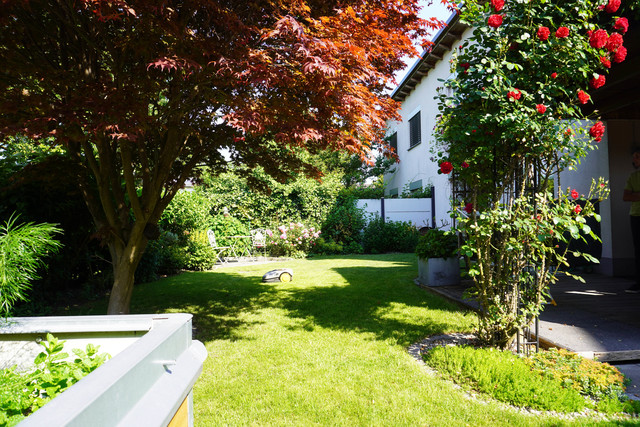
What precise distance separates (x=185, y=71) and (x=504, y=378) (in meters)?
3.43

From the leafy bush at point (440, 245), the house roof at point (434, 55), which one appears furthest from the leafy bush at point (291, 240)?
the leafy bush at point (440, 245)

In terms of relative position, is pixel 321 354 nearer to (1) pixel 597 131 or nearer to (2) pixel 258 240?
(1) pixel 597 131

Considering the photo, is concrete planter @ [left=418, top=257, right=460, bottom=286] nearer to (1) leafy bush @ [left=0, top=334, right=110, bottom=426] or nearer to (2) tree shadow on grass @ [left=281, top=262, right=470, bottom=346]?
(2) tree shadow on grass @ [left=281, top=262, right=470, bottom=346]

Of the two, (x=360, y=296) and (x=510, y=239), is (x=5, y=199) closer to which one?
(x=360, y=296)

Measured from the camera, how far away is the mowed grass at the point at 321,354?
8.45 ft

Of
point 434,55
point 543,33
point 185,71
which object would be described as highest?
point 434,55

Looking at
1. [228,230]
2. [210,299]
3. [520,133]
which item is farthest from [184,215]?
[520,133]

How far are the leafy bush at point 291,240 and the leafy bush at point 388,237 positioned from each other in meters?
1.95

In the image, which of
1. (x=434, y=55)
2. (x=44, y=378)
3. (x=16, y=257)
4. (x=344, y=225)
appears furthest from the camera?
(x=344, y=225)

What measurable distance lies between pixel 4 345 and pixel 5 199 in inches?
174

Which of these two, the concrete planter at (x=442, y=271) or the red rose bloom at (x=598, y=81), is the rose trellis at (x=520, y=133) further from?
the concrete planter at (x=442, y=271)

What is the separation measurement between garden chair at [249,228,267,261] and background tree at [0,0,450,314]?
7261mm

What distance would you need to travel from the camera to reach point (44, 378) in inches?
55.3

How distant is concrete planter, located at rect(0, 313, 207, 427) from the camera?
81cm
